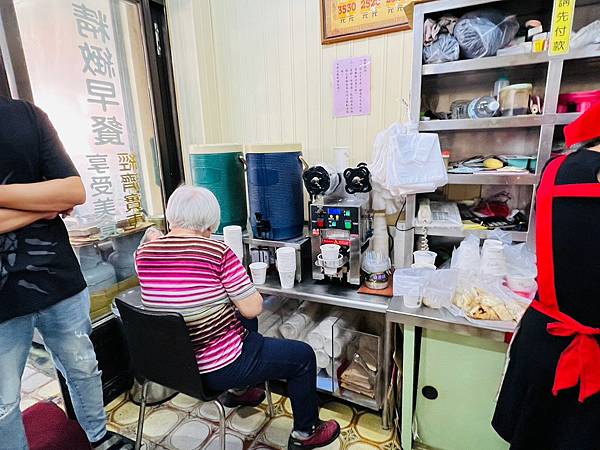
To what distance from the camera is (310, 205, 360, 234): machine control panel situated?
1565 millimetres

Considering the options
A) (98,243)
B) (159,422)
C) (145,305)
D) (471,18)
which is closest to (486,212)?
(471,18)

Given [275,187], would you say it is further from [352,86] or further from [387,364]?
[387,364]

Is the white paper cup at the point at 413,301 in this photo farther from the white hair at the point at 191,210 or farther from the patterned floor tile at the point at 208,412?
the patterned floor tile at the point at 208,412

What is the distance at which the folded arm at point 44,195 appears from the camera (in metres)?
1.06

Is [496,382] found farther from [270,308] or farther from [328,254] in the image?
[270,308]

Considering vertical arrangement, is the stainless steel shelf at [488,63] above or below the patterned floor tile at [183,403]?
above

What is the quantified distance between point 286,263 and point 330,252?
0.78 feet

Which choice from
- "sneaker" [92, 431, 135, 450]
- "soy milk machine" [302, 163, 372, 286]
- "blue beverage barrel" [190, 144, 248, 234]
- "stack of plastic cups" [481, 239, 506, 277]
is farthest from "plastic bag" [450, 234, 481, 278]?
"sneaker" [92, 431, 135, 450]

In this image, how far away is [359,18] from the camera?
1.83 meters

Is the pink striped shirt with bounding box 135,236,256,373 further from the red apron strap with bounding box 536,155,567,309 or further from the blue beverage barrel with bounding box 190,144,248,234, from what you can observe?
the red apron strap with bounding box 536,155,567,309

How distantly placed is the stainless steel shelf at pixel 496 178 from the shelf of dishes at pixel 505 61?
420 millimetres

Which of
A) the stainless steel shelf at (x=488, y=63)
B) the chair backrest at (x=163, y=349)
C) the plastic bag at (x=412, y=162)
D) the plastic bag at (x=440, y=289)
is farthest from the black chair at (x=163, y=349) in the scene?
the stainless steel shelf at (x=488, y=63)

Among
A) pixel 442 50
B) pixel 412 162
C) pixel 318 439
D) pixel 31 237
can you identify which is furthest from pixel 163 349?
→ pixel 442 50

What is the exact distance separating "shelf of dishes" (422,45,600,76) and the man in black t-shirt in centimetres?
147
